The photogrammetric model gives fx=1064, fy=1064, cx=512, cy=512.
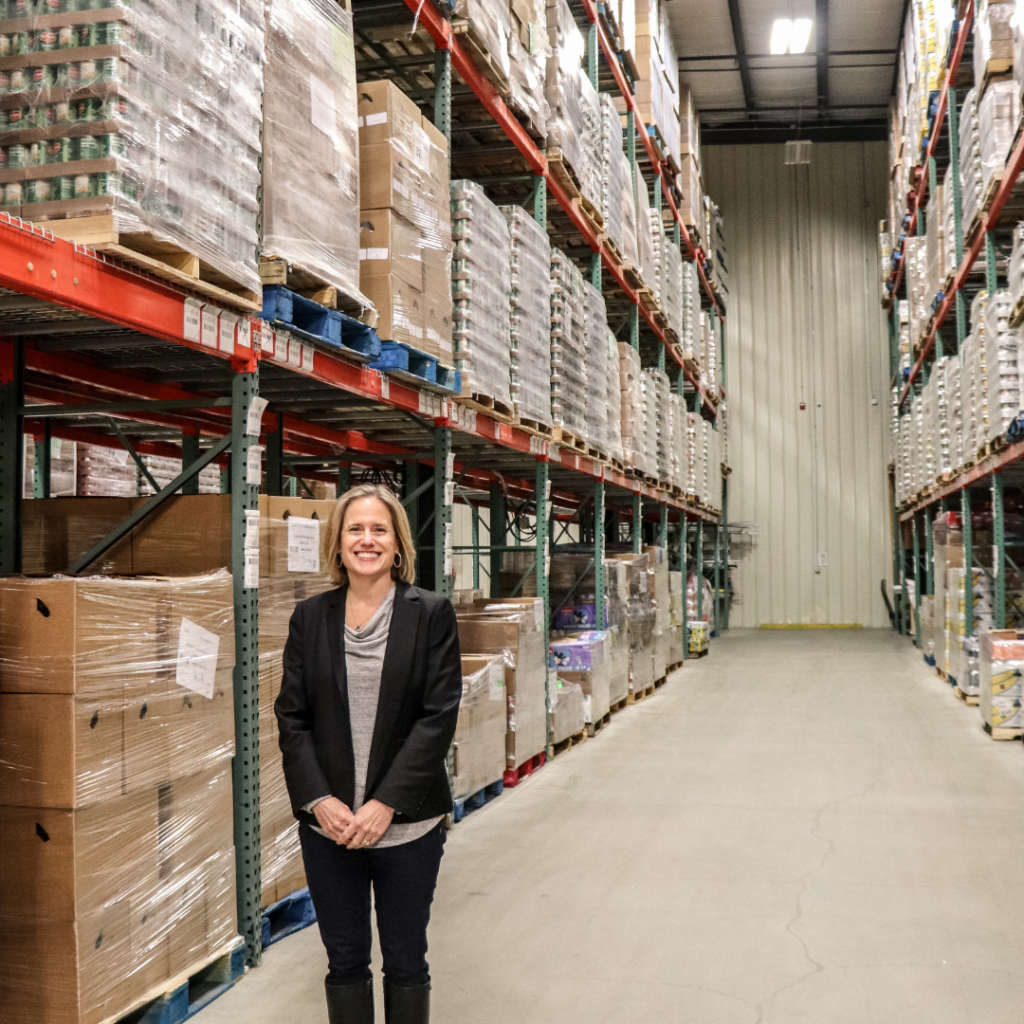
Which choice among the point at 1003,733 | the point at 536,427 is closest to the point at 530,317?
the point at 536,427

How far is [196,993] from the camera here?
3369 mm

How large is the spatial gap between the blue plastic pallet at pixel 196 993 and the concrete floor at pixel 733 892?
60 millimetres

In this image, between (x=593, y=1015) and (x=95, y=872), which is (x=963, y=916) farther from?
(x=95, y=872)

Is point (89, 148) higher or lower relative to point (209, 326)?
higher

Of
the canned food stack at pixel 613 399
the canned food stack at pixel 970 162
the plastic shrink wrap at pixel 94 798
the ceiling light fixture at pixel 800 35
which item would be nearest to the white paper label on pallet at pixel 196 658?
the plastic shrink wrap at pixel 94 798

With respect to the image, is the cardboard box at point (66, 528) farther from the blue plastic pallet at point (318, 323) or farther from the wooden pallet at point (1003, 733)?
the wooden pallet at point (1003, 733)

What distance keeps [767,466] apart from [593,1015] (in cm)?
1847

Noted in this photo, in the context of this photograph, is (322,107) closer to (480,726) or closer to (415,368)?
(415,368)

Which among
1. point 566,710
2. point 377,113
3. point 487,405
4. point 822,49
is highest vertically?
point 822,49

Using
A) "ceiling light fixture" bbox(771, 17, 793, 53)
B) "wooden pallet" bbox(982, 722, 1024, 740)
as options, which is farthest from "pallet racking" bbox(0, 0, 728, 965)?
"ceiling light fixture" bbox(771, 17, 793, 53)

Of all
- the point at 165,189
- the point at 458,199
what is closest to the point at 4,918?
the point at 165,189

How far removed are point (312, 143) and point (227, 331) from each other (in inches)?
35.7

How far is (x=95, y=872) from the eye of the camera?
2811 millimetres

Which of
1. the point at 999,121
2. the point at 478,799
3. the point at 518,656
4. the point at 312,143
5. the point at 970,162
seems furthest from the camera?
the point at 970,162
